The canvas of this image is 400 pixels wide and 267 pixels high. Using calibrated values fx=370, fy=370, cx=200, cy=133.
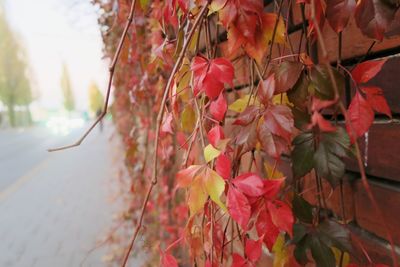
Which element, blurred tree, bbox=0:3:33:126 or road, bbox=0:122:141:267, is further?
blurred tree, bbox=0:3:33:126

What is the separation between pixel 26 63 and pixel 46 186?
101 feet

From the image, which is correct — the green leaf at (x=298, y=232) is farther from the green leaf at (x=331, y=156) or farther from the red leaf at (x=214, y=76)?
the red leaf at (x=214, y=76)

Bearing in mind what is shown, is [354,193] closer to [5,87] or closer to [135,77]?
[135,77]

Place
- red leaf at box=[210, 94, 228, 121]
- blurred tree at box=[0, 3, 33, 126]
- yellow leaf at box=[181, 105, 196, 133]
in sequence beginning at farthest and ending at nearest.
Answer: blurred tree at box=[0, 3, 33, 126], yellow leaf at box=[181, 105, 196, 133], red leaf at box=[210, 94, 228, 121]

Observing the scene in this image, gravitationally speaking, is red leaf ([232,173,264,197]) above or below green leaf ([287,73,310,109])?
below

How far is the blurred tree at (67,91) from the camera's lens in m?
54.6

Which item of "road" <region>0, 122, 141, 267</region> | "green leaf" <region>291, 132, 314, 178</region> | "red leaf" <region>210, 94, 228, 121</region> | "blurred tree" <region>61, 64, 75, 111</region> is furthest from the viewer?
"blurred tree" <region>61, 64, 75, 111</region>

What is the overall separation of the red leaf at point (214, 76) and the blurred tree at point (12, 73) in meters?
35.1

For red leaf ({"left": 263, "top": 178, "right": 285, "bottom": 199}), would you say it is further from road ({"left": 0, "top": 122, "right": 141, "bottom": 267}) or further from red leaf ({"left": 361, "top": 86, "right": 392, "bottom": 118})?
road ({"left": 0, "top": 122, "right": 141, "bottom": 267})

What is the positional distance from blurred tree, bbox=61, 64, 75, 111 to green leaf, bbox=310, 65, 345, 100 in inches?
2245

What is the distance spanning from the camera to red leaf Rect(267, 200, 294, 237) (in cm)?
77

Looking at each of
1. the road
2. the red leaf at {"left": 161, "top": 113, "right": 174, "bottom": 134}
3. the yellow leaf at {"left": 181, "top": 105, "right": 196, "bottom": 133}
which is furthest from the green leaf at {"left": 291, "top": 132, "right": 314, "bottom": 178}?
the road

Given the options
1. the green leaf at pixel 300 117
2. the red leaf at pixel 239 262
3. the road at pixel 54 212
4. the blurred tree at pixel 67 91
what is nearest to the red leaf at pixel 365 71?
the green leaf at pixel 300 117

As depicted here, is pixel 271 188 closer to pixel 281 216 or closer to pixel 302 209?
pixel 281 216
